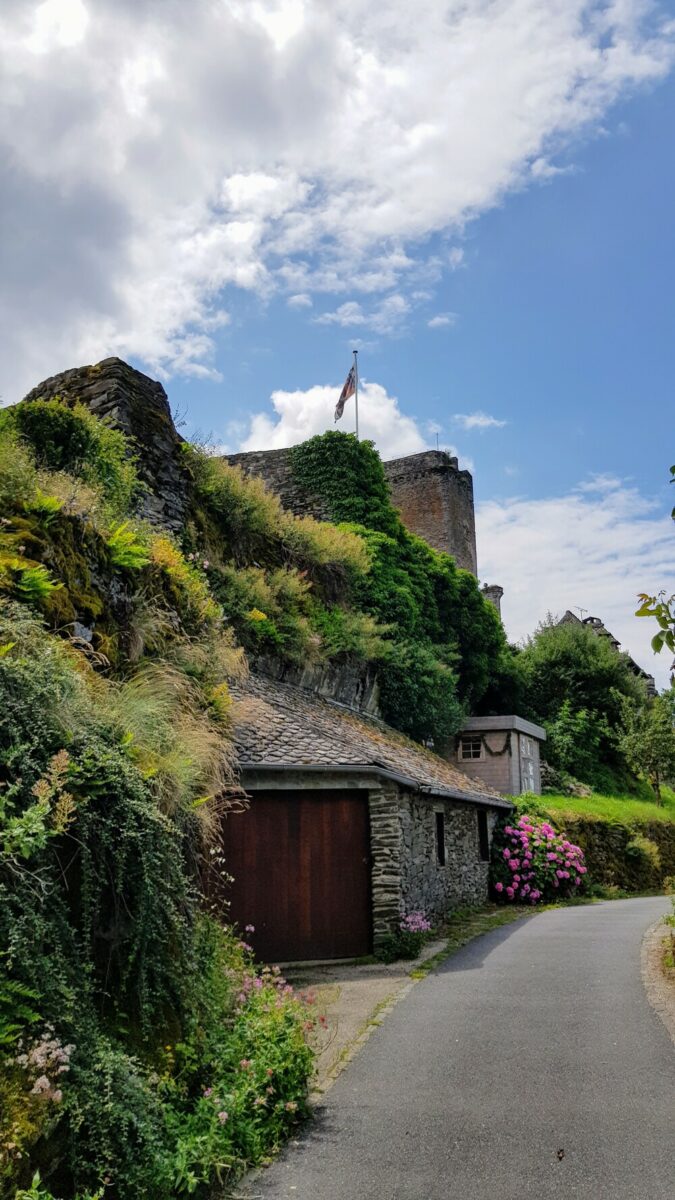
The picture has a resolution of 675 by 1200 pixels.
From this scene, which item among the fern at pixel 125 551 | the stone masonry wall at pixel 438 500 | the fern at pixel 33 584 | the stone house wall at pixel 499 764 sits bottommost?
the stone house wall at pixel 499 764

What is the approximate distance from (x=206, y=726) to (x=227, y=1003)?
279cm

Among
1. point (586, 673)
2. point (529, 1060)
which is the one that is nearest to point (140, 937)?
point (529, 1060)

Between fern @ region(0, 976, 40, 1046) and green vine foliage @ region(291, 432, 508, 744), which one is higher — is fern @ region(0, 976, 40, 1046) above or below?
below

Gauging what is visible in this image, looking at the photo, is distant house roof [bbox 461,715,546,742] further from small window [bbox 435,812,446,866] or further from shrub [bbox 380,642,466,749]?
small window [bbox 435,812,446,866]

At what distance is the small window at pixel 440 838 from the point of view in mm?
14734

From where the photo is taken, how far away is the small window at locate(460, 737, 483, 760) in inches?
993

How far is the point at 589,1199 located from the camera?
458cm

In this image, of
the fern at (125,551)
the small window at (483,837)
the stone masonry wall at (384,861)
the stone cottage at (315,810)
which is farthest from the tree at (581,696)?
the fern at (125,551)

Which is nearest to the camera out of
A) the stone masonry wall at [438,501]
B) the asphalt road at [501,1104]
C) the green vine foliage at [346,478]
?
the asphalt road at [501,1104]

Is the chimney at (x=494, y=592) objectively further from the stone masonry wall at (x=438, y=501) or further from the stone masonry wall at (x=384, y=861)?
the stone masonry wall at (x=384, y=861)

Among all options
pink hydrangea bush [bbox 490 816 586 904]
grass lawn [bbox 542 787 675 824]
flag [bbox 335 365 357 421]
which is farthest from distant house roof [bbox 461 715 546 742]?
flag [bbox 335 365 357 421]

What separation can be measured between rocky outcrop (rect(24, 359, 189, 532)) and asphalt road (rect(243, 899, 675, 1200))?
9.30m

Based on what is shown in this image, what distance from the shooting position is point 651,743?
29203 mm

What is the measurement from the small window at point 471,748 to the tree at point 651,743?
6.83 m
